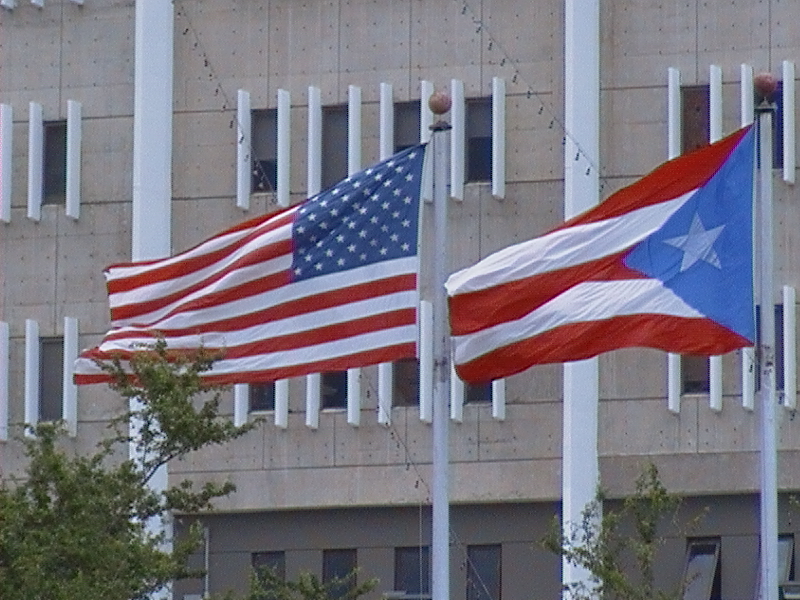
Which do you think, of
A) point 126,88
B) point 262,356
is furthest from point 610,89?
point 262,356

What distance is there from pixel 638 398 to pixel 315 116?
23.7ft

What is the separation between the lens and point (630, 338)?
1085 inches

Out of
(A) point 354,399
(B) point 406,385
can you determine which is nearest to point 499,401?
(B) point 406,385

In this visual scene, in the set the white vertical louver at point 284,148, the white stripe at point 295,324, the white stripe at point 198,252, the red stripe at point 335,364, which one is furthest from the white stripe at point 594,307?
the white vertical louver at point 284,148

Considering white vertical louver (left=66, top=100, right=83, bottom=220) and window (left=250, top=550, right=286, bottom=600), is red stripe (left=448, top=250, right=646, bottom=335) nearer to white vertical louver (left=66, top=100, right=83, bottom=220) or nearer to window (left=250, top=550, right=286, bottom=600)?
window (left=250, top=550, right=286, bottom=600)

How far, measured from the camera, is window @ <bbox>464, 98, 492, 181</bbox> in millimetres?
45969

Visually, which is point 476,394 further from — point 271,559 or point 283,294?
point 283,294

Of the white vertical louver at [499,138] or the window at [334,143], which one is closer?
the white vertical louver at [499,138]

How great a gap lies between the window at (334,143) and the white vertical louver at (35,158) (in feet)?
16.6

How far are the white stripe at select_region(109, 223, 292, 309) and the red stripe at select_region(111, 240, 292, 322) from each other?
0.11ft

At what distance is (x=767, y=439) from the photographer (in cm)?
2773

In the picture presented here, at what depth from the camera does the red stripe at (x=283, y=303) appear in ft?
97.0

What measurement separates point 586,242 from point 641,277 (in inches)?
27.5

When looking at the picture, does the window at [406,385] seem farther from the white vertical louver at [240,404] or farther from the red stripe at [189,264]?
the red stripe at [189,264]
